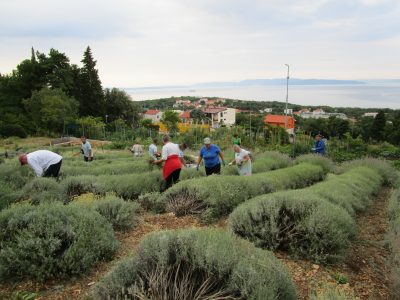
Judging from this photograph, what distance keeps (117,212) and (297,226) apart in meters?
2.71

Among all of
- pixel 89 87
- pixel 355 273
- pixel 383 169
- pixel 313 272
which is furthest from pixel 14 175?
pixel 89 87

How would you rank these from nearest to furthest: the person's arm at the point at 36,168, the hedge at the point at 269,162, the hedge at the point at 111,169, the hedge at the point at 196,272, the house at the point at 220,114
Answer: the hedge at the point at 196,272, the person's arm at the point at 36,168, the hedge at the point at 111,169, the hedge at the point at 269,162, the house at the point at 220,114

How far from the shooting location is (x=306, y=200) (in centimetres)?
530

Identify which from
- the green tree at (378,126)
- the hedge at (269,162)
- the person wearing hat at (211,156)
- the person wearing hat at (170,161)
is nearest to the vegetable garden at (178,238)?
the person wearing hat at (170,161)

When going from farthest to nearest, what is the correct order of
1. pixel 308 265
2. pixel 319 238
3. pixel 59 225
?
pixel 319 238
pixel 308 265
pixel 59 225

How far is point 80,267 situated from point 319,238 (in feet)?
10.1

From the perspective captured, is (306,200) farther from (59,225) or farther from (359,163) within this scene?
(359,163)

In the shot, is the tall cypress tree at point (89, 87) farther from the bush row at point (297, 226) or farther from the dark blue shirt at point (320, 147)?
the bush row at point (297, 226)

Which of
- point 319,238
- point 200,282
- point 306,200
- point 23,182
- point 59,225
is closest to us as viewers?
point 200,282

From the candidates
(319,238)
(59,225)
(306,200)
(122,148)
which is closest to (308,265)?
(319,238)

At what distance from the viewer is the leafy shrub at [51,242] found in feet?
11.9

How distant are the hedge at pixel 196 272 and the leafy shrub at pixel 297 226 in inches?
60.5

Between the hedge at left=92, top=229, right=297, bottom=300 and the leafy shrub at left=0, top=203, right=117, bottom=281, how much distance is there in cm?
80

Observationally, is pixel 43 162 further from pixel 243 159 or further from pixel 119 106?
pixel 119 106
